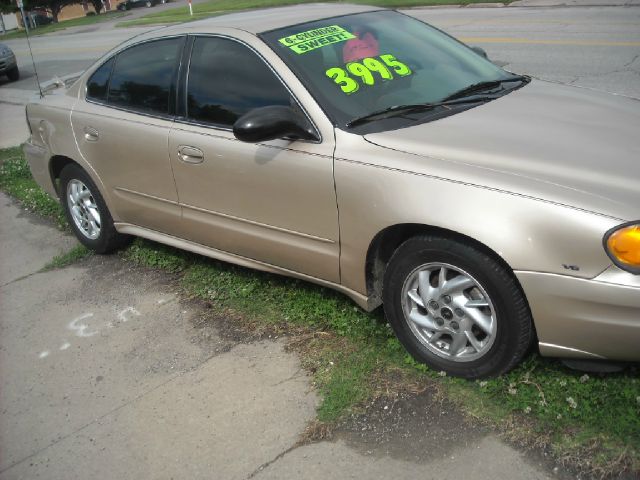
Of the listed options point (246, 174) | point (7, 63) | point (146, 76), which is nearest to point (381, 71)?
point (246, 174)

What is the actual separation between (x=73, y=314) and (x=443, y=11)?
16.0 m

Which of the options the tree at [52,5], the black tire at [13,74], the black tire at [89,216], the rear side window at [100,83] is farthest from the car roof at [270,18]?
the tree at [52,5]

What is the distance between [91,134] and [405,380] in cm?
283

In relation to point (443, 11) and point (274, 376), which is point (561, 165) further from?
point (443, 11)

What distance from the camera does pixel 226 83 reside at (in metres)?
3.95

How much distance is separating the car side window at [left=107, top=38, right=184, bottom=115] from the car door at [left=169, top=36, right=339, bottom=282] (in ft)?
0.70

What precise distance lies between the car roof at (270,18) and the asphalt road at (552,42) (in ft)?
15.7

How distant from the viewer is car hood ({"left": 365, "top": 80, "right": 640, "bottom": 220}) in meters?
2.77

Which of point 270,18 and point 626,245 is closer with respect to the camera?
point 626,245

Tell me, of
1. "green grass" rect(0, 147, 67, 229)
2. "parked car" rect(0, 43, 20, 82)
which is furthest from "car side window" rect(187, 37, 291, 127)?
"parked car" rect(0, 43, 20, 82)

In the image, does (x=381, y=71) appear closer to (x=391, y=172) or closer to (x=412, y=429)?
(x=391, y=172)

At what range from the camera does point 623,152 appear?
10.1ft

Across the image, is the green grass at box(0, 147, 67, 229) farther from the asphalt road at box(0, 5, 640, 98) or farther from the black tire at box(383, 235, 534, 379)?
the asphalt road at box(0, 5, 640, 98)

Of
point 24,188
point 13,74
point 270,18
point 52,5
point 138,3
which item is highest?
point 270,18
